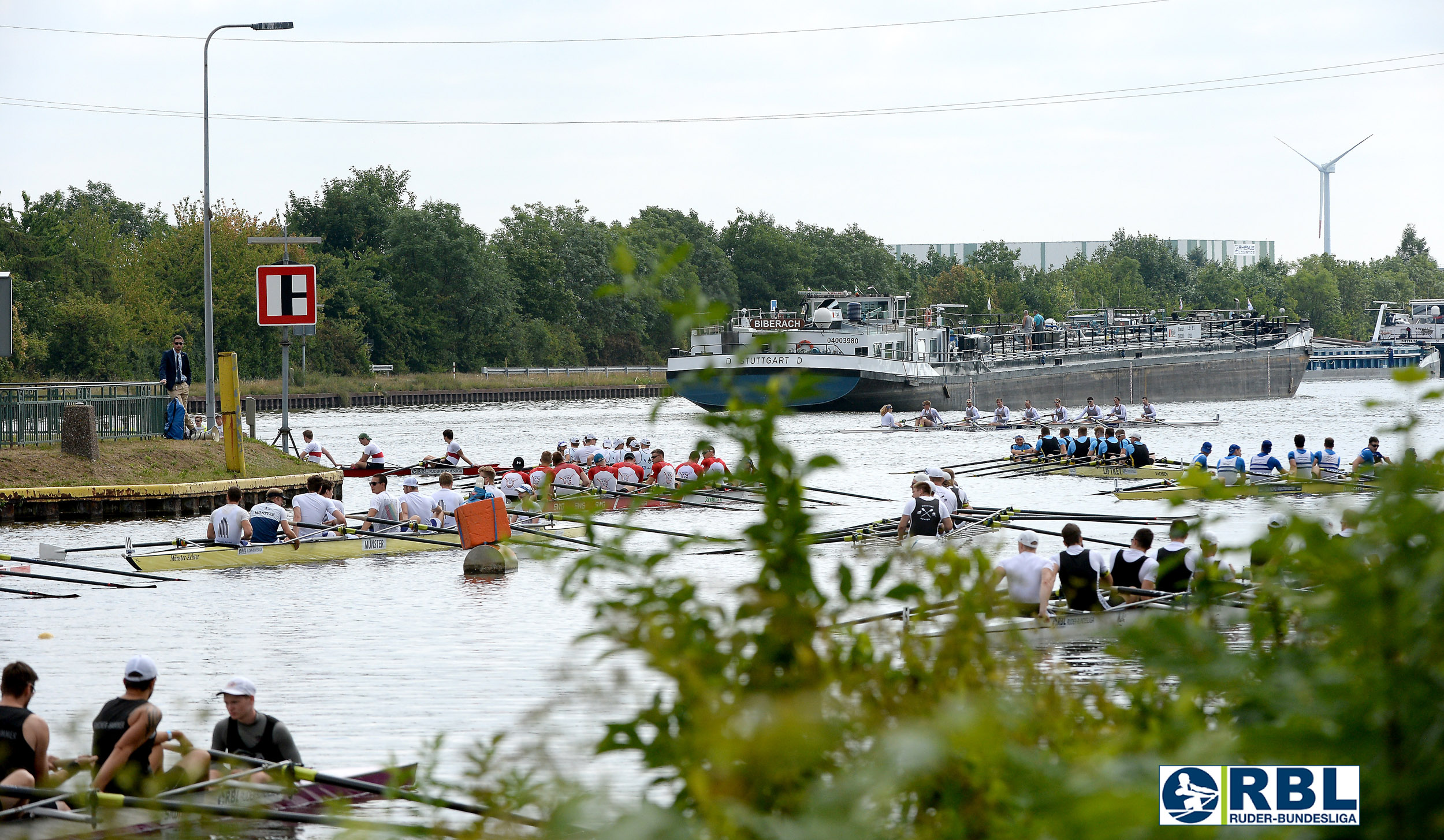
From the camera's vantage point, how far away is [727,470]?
12.2 feet

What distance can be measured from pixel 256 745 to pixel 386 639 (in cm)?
617

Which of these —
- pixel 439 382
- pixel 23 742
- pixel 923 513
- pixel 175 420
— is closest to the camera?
pixel 23 742

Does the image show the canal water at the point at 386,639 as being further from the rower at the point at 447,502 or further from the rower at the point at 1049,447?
the rower at the point at 1049,447

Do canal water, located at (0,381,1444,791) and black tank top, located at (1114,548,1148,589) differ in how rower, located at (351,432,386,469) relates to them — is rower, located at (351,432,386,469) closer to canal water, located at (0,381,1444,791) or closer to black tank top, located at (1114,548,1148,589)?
canal water, located at (0,381,1444,791)

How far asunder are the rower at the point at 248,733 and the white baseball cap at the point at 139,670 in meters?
0.43

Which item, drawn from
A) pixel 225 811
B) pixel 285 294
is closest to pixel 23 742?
pixel 225 811

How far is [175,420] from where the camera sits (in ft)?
91.5

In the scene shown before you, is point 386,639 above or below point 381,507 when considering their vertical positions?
below

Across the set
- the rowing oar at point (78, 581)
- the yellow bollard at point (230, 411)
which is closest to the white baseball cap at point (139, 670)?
the rowing oar at point (78, 581)

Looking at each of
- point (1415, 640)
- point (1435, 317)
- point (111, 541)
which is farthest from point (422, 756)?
point (1435, 317)

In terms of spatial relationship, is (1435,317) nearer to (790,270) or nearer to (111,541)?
(790,270)

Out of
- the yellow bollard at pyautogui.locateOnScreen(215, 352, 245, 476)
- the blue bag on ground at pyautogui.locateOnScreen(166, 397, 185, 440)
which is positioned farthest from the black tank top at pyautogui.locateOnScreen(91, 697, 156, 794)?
the blue bag on ground at pyautogui.locateOnScreen(166, 397, 185, 440)

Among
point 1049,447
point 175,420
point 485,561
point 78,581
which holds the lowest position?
point 485,561

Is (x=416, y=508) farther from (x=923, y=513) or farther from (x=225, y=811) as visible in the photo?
(x=225, y=811)
